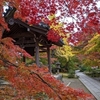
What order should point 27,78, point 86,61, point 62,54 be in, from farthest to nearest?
point 62,54 < point 86,61 < point 27,78

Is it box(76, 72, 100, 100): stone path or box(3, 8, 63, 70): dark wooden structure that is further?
box(76, 72, 100, 100): stone path

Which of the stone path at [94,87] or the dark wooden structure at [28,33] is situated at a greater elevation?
the dark wooden structure at [28,33]

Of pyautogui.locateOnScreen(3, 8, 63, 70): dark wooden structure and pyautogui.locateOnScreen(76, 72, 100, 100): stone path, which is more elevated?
pyautogui.locateOnScreen(3, 8, 63, 70): dark wooden structure

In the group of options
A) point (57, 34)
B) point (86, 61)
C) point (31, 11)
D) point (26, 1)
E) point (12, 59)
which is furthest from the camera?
point (86, 61)

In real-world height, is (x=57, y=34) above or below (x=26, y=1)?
below

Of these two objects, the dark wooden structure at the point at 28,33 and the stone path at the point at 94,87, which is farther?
the stone path at the point at 94,87

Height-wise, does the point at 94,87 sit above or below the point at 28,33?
below

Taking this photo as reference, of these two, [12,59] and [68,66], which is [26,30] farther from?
[68,66]

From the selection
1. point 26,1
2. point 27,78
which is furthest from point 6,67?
point 26,1

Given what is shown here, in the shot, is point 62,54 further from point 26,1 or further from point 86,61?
point 26,1

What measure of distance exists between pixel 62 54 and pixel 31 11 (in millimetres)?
28918

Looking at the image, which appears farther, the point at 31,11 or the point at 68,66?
the point at 68,66

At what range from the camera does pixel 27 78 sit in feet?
15.1

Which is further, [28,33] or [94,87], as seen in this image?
[94,87]
